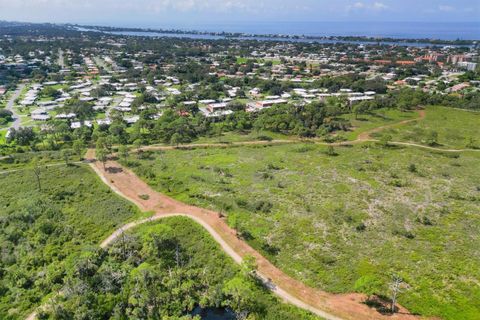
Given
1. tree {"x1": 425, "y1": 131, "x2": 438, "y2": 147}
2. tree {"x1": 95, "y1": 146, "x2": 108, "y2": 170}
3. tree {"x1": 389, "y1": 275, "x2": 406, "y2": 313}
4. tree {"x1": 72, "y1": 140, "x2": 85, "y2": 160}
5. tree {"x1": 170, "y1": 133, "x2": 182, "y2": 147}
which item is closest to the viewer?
tree {"x1": 389, "y1": 275, "x2": 406, "y2": 313}

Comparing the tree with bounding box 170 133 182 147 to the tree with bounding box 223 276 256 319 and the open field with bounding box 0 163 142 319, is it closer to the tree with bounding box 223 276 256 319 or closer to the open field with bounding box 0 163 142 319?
the open field with bounding box 0 163 142 319

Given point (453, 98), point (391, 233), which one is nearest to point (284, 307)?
point (391, 233)

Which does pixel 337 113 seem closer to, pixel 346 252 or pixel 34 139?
pixel 346 252

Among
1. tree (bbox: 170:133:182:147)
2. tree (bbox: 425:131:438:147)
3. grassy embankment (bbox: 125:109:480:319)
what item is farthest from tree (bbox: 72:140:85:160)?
tree (bbox: 425:131:438:147)

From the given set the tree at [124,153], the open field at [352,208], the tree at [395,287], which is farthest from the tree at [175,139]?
the tree at [395,287]

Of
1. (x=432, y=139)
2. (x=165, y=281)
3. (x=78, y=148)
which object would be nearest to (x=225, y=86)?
(x=78, y=148)

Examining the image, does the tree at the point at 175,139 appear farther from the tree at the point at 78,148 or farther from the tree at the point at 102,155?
the tree at the point at 78,148
